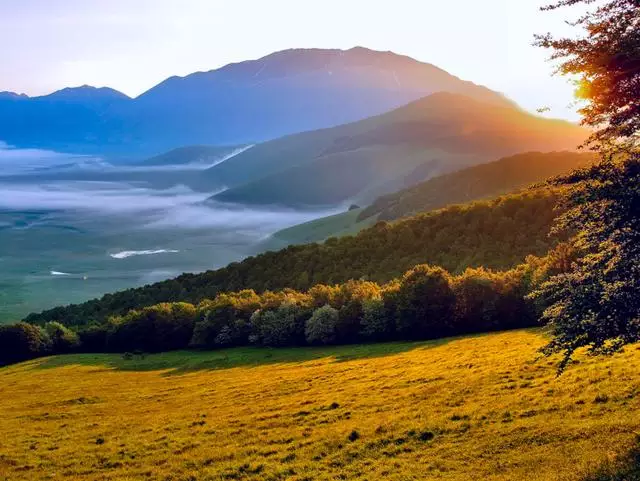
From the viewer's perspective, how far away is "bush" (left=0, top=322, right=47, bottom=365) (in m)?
85.3

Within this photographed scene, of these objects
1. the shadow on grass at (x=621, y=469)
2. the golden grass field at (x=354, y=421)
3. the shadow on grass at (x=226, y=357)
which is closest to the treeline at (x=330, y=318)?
the shadow on grass at (x=226, y=357)

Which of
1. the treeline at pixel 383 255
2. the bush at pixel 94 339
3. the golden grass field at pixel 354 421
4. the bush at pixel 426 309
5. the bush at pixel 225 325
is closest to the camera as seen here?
the golden grass field at pixel 354 421

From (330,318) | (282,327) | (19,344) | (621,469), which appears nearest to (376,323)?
(330,318)

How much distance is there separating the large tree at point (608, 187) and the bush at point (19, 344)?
81549 millimetres

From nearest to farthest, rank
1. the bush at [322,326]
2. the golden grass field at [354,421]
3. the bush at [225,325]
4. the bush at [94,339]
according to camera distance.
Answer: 1. the golden grass field at [354,421]
2. the bush at [322,326]
3. the bush at [225,325]
4. the bush at [94,339]

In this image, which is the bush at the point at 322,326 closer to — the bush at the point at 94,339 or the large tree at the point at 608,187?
the bush at the point at 94,339

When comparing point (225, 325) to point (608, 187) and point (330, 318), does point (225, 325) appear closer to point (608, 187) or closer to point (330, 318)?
point (330, 318)

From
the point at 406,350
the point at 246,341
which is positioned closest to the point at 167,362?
the point at 246,341

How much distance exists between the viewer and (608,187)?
64.1 feet

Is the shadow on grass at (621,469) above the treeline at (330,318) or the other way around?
the other way around

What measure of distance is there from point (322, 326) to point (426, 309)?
12.8 m

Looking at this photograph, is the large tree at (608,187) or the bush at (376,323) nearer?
the large tree at (608,187)

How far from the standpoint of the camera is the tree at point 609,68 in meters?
19.1

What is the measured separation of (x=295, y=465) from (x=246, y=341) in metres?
56.2
